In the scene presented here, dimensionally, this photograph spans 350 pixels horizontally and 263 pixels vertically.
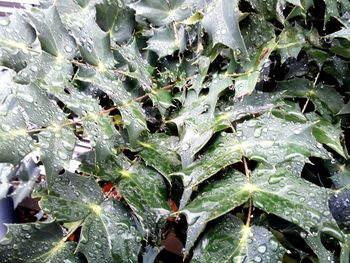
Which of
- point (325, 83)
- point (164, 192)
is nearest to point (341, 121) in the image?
point (325, 83)

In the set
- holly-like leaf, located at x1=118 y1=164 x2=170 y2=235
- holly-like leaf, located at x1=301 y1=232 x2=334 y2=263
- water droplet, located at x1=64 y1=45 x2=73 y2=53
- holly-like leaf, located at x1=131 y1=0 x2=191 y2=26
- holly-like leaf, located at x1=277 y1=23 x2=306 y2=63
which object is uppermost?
water droplet, located at x1=64 y1=45 x2=73 y2=53

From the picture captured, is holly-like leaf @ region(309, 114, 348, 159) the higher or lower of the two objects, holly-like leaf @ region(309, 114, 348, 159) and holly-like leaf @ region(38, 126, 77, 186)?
the lower

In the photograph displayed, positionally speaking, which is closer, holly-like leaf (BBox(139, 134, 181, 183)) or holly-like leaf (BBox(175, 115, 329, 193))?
holly-like leaf (BBox(175, 115, 329, 193))

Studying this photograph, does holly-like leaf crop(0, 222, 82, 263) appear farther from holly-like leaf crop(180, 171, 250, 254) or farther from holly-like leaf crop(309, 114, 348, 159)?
holly-like leaf crop(309, 114, 348, 159)

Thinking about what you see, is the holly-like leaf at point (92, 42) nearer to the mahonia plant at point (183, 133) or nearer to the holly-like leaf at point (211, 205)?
the mahonia plant at point (183, 133)

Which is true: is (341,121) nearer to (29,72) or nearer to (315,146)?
(315,146)

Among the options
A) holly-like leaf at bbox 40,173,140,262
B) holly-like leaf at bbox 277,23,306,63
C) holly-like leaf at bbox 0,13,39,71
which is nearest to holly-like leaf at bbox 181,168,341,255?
holly-like leaf at bbox 40,173,140,262

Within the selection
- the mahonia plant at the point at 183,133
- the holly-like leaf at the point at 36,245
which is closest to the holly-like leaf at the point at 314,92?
the mahonia plant at the point at 183,133

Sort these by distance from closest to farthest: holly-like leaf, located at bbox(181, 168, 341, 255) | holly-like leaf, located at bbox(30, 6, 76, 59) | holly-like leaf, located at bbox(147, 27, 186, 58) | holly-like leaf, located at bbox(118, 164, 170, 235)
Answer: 1. holly-like leaf, located at bbox(181, 168, 341, 255)
2. holly-like leaf, located at bbox(118, 164, 170, 235)
3. holly-like leaf, located at bbox(30, 6, 76, 59)
4. holly-like leaf, located at bbox(147, 27, 186, 58)
